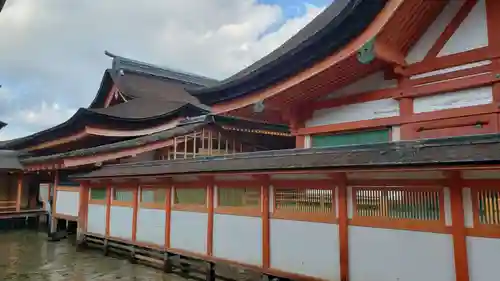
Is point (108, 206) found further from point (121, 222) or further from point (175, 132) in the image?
point (175, 132)

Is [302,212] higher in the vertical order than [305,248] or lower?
higher

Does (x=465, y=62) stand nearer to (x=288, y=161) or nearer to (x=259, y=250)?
(x=288, y=161)

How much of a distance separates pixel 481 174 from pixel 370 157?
1.30 meters

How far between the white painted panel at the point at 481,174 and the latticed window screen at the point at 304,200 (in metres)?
2.03

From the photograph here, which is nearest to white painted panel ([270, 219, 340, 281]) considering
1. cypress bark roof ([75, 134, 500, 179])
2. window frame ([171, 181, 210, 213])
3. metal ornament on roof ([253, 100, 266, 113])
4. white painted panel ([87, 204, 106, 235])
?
cypress bark roof ([75, 134, 500, 179])

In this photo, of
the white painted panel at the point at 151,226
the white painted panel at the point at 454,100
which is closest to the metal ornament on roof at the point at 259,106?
the white painted panel at the point at 454,100

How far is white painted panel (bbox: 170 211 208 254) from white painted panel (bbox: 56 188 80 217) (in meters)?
6.01

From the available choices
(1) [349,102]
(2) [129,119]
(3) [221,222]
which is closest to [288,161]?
(1) [349,102]

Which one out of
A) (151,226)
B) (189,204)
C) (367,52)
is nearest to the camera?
(367,52)

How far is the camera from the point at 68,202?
48.0 feet

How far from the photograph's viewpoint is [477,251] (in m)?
4.79

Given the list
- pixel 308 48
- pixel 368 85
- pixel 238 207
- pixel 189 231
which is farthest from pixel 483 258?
pixel 189 231

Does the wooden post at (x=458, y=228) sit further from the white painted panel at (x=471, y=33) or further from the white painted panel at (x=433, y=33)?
the white painted panel at (x=433, y=33)

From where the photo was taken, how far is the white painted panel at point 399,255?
5047mm
